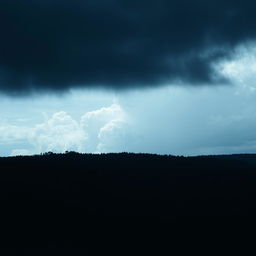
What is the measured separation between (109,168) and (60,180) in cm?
1017

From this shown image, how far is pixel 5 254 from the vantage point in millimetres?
22359

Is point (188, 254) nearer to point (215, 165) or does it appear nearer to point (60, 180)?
point (60, 180)

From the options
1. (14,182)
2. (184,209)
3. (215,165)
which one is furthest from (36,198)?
(215,165)

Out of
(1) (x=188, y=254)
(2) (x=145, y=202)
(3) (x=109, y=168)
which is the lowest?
(1) (x=188, y=254)

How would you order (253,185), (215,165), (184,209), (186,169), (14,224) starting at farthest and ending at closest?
(215,165), (186,169), (253,185), (184,209), (14,224)

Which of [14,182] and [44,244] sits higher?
[14,182]

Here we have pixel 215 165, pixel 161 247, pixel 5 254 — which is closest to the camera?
pixel 5 254

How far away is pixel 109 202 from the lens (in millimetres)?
35281

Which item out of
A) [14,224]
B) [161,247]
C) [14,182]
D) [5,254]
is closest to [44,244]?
[5,254]

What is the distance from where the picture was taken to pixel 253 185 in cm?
4675

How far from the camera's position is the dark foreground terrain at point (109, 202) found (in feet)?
84.6

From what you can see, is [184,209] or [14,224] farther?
[184,209]

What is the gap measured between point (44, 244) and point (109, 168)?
2600 cm

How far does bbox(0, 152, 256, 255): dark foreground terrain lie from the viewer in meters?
25.8
